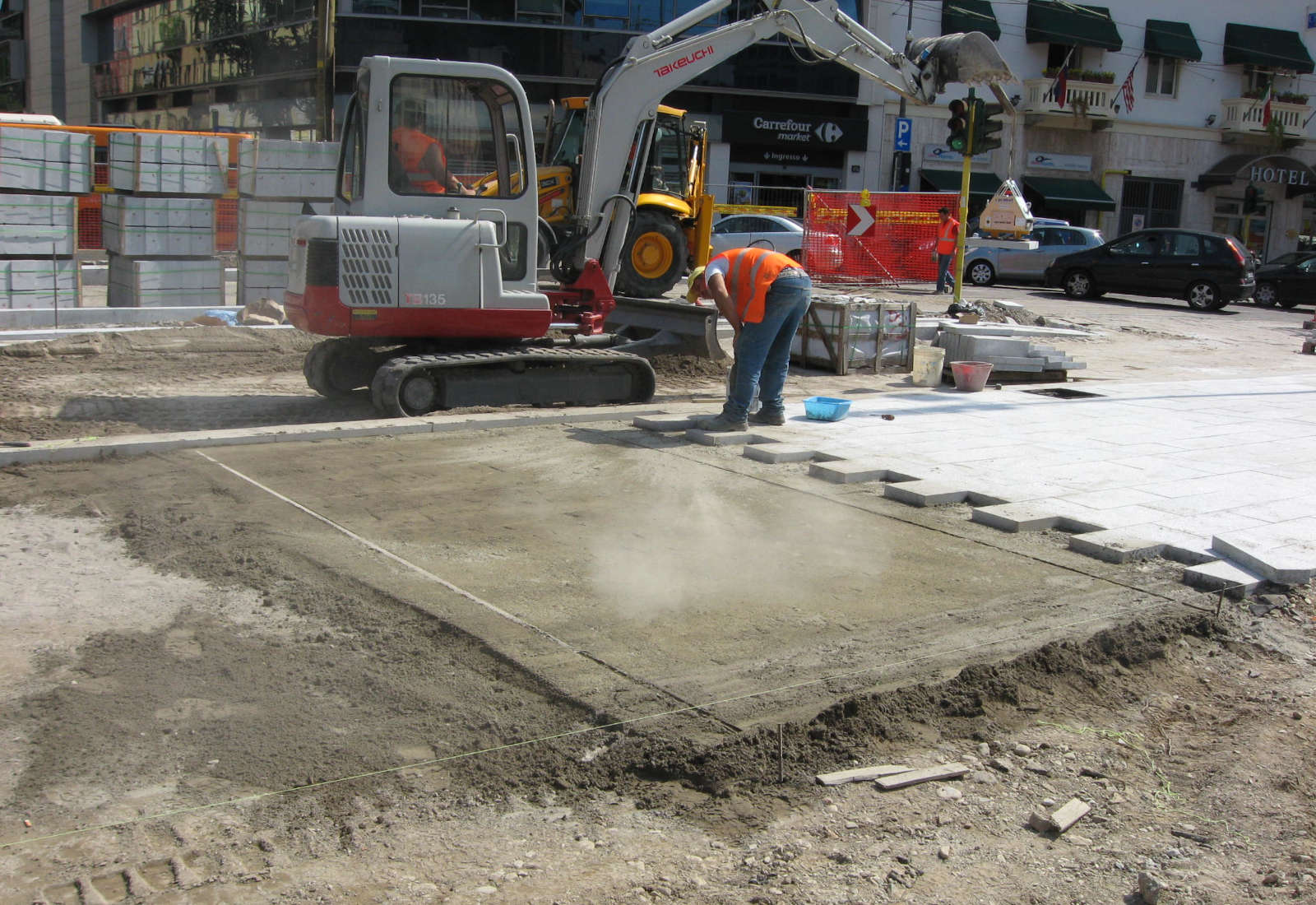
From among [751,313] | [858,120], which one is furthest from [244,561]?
[858,120]

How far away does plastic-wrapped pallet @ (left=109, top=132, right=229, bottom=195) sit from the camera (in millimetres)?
15367

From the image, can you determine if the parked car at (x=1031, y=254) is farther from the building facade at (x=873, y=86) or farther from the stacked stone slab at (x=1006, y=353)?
the stacked stone slab at (x=1006, y=353)

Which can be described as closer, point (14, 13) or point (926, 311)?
point (926, 311)

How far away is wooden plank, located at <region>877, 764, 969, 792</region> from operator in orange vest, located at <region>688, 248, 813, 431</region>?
5.33 meters

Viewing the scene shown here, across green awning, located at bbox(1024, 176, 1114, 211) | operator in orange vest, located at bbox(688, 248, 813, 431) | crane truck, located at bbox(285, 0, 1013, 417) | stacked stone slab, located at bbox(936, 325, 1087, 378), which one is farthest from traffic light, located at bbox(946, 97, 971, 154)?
green awning, located at bbox(1024, 176, 1114, 211)

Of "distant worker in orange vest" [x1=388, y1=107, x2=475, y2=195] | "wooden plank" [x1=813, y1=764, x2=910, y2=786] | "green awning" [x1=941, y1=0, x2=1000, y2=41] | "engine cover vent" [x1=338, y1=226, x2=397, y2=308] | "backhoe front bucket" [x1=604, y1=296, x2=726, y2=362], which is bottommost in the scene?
"wooden plank" [x1=813, y1=764, x2=910, y2=786]

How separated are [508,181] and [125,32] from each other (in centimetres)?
3942

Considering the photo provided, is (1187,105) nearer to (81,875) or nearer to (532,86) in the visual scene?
(532,86)

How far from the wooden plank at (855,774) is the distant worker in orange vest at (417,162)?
6.93 m

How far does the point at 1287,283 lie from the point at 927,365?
18608mm

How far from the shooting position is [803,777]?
3.87 m

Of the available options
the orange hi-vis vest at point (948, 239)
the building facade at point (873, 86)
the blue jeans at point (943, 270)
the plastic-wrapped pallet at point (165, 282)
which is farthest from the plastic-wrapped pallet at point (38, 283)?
the building facade at point (873, 86)

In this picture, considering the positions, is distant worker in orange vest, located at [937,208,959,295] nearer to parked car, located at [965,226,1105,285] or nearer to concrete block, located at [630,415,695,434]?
parked car, located at [965,226,1105,285]

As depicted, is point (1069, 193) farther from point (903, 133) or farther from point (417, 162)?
point (417, 162)
